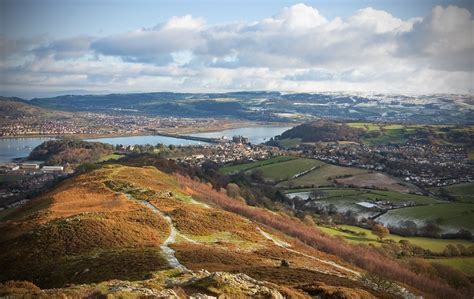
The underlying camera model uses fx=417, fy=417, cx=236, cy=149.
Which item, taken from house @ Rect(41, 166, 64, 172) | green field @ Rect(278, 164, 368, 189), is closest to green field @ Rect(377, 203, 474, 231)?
green field @ Rect(278, 164, 368, 189)

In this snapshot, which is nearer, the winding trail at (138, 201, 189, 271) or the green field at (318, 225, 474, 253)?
the winding trail at (138, 201, 189, 271)

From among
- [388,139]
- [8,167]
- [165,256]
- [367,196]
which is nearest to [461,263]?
[367,196]

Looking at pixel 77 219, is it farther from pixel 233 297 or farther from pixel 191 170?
pixel 191 170

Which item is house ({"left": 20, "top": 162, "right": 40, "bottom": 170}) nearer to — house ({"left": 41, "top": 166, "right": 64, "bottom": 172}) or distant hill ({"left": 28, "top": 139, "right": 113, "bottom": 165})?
house ({"left": 41, "top": 166, "right": 64, "bottom": 172})

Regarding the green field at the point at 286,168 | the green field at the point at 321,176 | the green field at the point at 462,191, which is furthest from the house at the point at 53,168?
the green field at the point at 462,191

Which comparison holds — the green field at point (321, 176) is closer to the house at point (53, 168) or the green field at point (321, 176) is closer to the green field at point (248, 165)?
the green field at point (248, 165)

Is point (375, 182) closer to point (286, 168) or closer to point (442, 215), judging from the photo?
point (286, 168)

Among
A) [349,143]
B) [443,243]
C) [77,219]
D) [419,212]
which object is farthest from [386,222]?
[349,143]

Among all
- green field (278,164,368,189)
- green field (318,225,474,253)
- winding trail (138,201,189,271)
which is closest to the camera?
winding trail (138,201,189,271)
